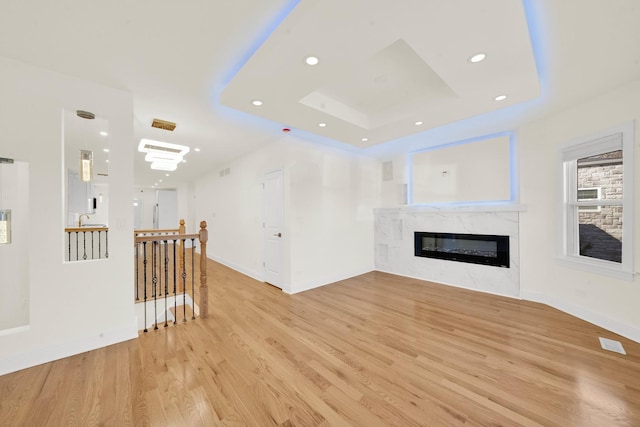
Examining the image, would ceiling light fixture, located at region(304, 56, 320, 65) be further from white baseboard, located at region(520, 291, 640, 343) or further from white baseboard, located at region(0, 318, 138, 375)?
white baseboard, located at region(520, 291, 640, 343)

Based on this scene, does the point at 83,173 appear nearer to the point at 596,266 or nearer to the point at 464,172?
the point at 464,172

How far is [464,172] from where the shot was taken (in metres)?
4.59

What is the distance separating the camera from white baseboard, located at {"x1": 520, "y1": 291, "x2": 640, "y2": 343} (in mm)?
2607

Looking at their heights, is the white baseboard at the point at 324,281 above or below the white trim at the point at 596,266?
below

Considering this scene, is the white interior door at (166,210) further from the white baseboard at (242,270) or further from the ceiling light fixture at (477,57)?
the ceiling light fixture at (477,57)

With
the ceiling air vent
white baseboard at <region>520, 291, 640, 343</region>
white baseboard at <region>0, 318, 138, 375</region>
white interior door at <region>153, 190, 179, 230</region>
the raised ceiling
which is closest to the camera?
the raised ceiling

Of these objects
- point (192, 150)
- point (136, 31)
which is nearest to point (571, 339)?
point (136, 31)

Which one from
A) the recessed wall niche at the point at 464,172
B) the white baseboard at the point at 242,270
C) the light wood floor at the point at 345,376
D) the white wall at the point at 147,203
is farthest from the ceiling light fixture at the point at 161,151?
the white wall at the point at 147,203

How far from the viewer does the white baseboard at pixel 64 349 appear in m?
2.13

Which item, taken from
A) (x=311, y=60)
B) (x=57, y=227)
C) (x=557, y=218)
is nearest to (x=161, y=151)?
(x=57, y=227)

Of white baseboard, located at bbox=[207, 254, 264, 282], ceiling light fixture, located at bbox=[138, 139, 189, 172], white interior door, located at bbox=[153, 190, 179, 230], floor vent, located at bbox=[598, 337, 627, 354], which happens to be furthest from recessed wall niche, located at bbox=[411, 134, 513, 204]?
white interior door, located at bbox=[153, 190, 179, 230]

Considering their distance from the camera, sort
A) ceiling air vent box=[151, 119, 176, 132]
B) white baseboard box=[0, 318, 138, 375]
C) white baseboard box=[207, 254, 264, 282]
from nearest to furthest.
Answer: white baseboard box=[0, 318, 138, 375] → ceiling air vent box=[151, 119, 176, 132] → white baseboard box=[207, 254, 264, 282]

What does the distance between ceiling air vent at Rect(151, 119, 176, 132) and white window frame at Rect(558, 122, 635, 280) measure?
568cm

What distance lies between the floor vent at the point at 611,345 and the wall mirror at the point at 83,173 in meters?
5.43
